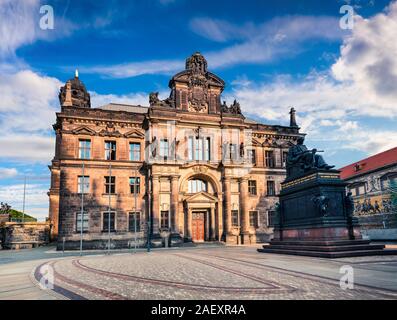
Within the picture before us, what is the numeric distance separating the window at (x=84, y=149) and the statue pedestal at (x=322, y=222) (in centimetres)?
2274

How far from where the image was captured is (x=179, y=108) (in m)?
36.0

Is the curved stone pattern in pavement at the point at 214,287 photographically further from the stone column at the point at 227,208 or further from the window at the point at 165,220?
the stone column at the point at 227,208

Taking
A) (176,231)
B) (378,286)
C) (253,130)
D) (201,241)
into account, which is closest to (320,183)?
(378,286)

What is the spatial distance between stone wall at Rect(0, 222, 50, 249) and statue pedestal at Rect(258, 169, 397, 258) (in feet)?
104

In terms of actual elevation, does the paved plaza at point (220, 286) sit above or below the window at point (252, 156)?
below

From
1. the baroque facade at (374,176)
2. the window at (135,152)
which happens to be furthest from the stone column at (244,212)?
the baroque facade at (374,176)

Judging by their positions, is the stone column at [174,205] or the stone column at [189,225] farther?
the stone column at [189,225]

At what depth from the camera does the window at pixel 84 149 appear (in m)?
33.9

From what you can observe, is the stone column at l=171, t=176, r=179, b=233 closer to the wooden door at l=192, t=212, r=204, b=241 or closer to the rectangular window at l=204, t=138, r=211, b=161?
the wooden door at l=192, t=212, r=204, b=241

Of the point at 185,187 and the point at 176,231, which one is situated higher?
the point at 185,187

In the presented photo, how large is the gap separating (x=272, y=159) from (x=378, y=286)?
112 ft

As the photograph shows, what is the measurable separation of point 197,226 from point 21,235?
21670 millimetres

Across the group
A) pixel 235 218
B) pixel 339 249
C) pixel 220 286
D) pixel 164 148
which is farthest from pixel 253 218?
pixel 220 286

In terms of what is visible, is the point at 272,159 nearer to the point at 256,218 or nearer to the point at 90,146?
the point at 256,218
